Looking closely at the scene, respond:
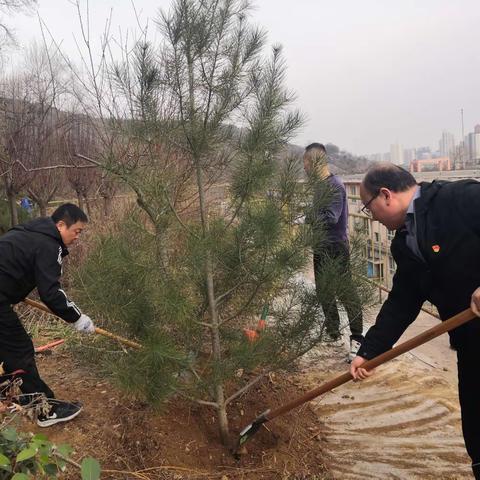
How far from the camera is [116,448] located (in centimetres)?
247

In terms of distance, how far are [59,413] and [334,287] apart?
6.11 feet

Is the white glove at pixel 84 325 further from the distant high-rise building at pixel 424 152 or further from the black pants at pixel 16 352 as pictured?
the distant high-rise building at pixel 424 152

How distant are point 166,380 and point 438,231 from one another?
139 centimetres

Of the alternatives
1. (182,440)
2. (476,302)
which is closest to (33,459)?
(476,302)

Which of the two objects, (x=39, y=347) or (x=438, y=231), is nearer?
(x=438, y=231)

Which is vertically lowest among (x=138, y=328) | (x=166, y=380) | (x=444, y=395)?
(x=444, y=395)

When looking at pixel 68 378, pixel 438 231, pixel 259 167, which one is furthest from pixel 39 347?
pixel 438 231

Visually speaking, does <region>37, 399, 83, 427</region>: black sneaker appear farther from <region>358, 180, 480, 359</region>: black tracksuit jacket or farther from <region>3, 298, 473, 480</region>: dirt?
<region>358, 180, 480, 359</region>: black tracksuit jacket

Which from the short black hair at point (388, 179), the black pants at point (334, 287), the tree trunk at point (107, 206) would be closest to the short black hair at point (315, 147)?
the black pants at point (334, 287)

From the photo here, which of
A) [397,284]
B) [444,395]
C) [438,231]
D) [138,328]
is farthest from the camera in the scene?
[444,395]

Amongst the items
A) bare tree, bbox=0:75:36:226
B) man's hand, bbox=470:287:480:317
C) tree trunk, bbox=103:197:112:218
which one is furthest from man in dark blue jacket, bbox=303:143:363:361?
bare tree, bbox=0:75:36:226

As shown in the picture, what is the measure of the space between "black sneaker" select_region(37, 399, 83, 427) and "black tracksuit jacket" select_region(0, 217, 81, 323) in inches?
23.9

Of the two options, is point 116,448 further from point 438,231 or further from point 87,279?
point 438,231

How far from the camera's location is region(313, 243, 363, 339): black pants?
2461 mm
